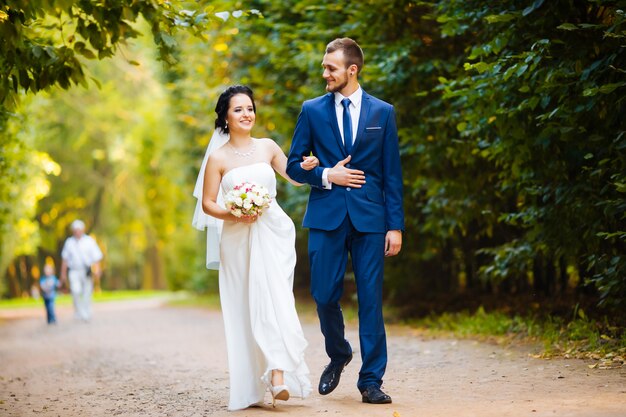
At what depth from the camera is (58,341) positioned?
1595 cm

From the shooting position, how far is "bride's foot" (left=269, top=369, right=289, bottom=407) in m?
6.82

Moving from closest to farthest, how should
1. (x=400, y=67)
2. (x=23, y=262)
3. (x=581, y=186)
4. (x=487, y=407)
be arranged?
(x=487, y=407), (x=581, y=186), (x=400, y=67), (x=23, y=262)

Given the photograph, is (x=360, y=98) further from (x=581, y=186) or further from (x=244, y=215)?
(x=581, y=186)

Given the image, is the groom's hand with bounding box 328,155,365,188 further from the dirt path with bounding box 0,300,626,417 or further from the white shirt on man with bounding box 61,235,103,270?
the white shirt on man with bounding box 61,235,103,270

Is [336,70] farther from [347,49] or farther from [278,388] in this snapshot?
[278,388]

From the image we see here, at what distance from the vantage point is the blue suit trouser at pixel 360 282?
6782 millimetres

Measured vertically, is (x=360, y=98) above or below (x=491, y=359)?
above

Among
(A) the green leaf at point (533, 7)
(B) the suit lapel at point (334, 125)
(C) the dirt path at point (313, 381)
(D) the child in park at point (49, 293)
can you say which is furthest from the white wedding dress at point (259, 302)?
(D) the child in park at point (49, 293)

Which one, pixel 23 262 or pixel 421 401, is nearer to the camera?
pixel 421 401

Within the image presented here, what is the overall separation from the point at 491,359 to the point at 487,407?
3196 millimetres

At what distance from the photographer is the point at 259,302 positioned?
7.21m

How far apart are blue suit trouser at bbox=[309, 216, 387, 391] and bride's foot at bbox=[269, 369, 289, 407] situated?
0.51m

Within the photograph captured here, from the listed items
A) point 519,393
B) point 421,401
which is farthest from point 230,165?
point 519,393

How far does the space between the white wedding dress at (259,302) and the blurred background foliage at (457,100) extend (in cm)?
169
